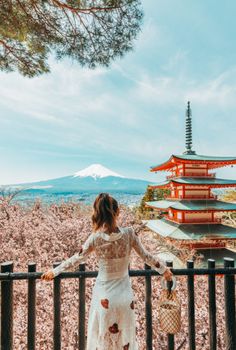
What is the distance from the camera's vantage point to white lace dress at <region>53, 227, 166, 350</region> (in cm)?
167

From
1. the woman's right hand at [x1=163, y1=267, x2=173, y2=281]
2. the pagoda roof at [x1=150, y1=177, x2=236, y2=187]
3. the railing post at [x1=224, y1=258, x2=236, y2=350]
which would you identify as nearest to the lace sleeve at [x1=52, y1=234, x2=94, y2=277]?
the woman's right hand at [x1=163, y1=267, x2=173, y2=281]

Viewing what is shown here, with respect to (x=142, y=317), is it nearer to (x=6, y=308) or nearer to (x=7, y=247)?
(x=6, y=308)

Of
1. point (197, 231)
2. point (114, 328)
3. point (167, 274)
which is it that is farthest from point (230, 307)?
point (197, 231)

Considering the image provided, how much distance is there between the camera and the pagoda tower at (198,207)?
12.3 metres

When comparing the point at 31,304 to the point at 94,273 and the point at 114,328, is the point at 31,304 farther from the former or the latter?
the point at 114,328

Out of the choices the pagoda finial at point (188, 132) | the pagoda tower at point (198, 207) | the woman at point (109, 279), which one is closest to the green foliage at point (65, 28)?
the woman at point (109, 279)

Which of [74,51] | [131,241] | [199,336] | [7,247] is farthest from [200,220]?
[131,241]

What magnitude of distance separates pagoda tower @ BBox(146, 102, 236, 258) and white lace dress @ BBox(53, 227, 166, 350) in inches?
420

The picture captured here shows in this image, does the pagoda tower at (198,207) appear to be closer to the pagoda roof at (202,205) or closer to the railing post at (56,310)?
the pagoda roof at (202,205)

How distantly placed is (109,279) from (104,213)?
1.67 feet

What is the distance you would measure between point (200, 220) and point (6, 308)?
12.9 m

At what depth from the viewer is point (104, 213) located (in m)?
1.68

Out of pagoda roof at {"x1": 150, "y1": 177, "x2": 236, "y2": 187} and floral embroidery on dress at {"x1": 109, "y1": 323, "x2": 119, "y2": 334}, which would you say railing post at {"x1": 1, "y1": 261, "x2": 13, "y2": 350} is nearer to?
floral embroidery on dress at {"x1": 109, "y1": 323, "x2": 119, "y2": 334}

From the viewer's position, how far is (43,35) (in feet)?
14.4
